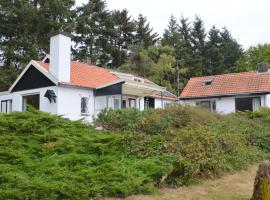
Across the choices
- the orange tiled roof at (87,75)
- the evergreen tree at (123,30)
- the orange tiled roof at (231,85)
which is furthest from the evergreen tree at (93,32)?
the orange tiled roof at (87,75)

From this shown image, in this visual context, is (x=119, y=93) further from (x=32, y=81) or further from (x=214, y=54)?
(x=214, y=54)

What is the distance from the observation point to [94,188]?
23.5 feet

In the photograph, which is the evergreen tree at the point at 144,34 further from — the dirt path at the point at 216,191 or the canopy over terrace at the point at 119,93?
the dirt path at the point at 216,191

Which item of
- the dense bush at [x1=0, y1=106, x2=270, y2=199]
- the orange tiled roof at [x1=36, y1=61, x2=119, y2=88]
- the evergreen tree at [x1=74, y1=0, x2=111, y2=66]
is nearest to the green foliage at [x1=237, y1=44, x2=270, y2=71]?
the evergreen tree at [x1=74, y1=0, x2=111, y2=66]

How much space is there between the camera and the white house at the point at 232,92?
30.3 m

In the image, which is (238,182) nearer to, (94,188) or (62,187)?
(94,188)

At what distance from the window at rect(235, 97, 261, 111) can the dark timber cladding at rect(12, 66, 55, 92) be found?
52.0 feet

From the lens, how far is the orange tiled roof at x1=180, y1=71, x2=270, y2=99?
100 ft

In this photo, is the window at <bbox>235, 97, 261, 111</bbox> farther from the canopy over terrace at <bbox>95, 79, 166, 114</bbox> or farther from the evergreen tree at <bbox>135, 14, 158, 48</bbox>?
the evergreen tree at <bbox>135, 14, 158, 48</bbox>

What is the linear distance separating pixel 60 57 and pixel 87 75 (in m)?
3.90

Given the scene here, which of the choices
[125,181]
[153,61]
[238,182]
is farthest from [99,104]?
[153,61]

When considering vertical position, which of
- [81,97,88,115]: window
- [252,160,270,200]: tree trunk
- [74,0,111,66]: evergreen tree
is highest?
[74,0,111,66]: evergreen tree

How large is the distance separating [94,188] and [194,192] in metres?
2.78

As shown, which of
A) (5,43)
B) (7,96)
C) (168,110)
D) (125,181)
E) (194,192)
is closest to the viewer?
(125,181)
